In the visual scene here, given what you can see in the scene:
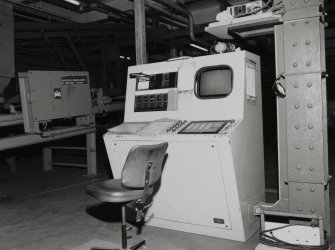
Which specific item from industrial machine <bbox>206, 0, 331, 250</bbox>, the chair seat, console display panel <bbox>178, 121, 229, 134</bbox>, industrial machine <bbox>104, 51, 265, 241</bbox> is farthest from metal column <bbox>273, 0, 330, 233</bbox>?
the chair seat

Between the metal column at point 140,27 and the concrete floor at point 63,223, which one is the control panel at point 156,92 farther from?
the concrete floor at point 63,223

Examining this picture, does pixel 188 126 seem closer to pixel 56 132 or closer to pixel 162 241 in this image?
pixel 162 241

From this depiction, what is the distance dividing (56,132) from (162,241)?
2.58 m

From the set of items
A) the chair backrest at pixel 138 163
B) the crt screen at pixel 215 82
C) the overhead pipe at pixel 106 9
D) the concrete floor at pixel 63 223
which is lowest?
the concrete floor at pixel 63 223

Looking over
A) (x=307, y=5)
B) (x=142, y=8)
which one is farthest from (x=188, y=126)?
(x=142, y=8)

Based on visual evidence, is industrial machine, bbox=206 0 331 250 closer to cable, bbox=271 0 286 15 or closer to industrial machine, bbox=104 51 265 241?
cable, bbox=271 0 286 15

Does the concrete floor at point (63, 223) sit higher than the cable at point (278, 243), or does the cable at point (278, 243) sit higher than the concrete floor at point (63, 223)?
the cable at point (278, 243)

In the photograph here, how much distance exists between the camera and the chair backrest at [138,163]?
2180 mm

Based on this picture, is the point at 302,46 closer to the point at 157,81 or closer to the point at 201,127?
the point at 201,127

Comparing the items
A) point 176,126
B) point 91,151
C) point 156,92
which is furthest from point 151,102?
point 91,151

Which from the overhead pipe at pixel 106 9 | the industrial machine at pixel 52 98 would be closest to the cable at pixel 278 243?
the industrial machine at pixel 52 98

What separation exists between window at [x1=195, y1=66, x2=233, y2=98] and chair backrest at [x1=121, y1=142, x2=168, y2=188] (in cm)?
69

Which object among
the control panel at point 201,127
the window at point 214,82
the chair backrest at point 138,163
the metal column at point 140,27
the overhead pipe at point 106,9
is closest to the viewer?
the chair backrest at point 138,163

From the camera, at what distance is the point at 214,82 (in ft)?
8.84
